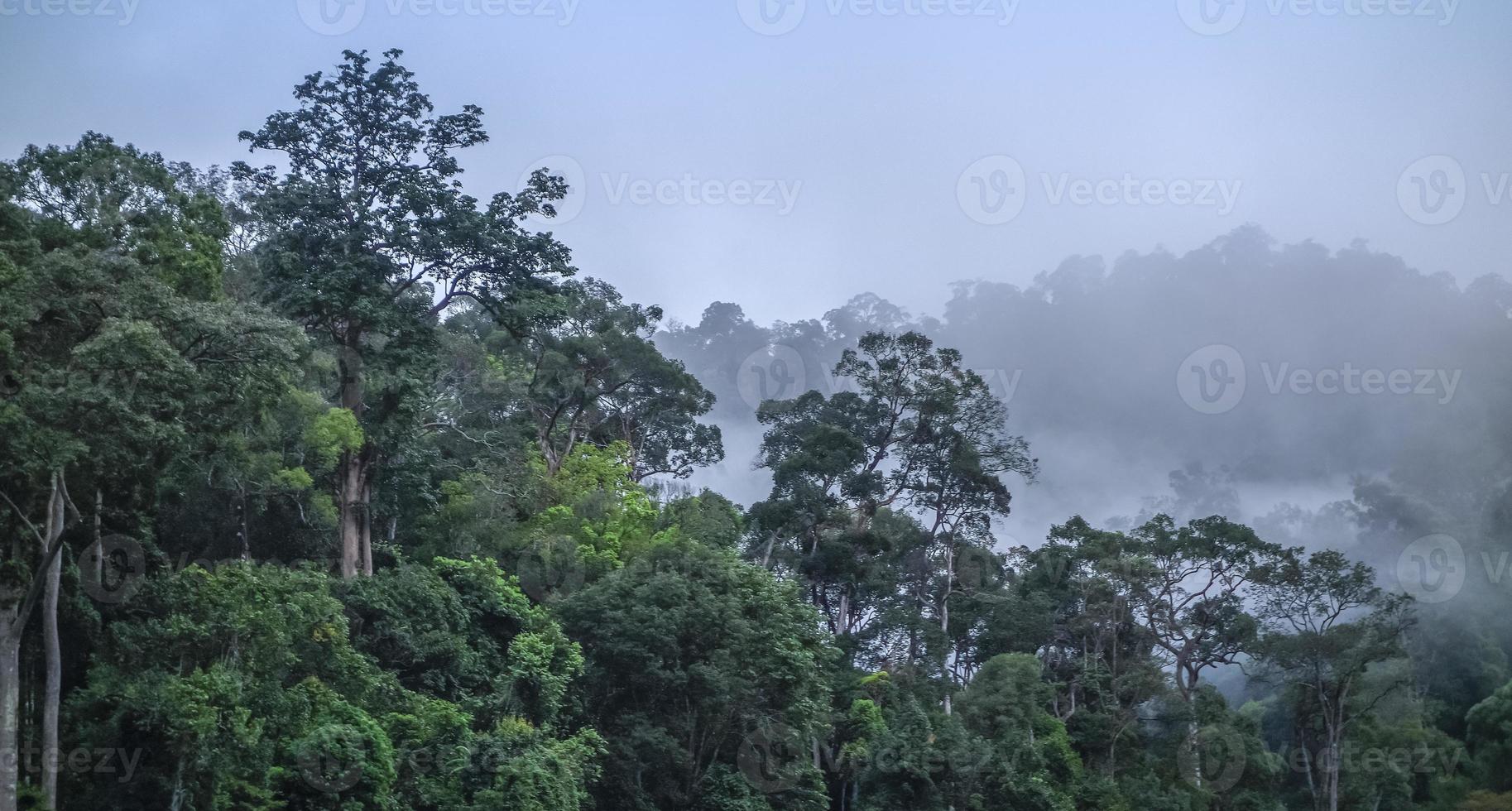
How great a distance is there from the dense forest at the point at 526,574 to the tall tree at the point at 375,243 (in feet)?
0.28

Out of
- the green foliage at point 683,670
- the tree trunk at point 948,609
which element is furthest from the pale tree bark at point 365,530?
the tree trunk at point 948,609

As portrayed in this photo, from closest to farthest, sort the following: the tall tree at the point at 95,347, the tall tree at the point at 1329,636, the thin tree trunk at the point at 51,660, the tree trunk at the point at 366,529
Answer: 1. the tall tree at the point at 95,347
2. the thin tree trunk at the point at 51,660
3. the tree trunk at the point at 366,529
4. the tall tree at the point at 1329,636

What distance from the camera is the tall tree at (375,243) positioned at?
24.1 m

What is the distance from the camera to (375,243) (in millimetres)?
24922

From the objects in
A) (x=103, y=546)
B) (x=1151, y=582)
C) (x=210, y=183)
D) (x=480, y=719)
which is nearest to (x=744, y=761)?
(x=480, y=719)

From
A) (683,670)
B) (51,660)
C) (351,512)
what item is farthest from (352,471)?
(51,660)

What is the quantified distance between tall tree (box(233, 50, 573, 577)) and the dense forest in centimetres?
8

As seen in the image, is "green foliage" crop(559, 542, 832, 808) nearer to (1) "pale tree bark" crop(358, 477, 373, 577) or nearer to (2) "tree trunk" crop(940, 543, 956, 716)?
(1) "pale tree bark" crop(358, 477, 373, 577)

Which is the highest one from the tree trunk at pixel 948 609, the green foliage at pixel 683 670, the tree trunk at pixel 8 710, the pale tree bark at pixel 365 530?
the tree trunk at pixel 948 609

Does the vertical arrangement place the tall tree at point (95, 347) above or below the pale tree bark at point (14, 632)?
above

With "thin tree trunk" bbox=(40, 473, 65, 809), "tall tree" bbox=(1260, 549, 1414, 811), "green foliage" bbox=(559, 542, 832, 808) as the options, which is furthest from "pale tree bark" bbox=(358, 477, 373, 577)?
"tall tree" bbox=(1260, 549, 1414, 811)

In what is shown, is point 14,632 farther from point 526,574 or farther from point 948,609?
point 948,609

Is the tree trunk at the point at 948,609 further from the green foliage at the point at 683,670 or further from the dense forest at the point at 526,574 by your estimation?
the green foliage at the point at 683,670

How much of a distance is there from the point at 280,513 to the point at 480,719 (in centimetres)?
900
